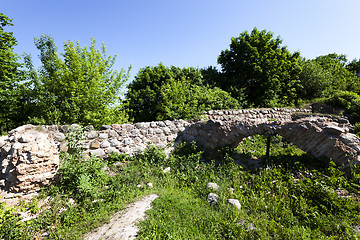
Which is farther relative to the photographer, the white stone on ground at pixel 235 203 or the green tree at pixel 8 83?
the green tree at pixel 8 83

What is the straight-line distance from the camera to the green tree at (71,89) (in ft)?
25.6

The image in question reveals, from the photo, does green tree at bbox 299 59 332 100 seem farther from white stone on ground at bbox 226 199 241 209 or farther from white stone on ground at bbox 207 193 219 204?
white stone on ground at bbox 207 193 219 204

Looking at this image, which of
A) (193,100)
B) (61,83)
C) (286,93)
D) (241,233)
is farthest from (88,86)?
(286,93)

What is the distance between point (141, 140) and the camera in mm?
6926

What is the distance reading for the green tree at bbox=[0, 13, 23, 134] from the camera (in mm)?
8023

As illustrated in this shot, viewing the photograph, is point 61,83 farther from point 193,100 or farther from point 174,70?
point 174,70

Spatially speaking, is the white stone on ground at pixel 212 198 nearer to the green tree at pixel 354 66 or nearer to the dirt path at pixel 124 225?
the dirt path at pixel 124 225

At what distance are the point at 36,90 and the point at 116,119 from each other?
14.6 feet

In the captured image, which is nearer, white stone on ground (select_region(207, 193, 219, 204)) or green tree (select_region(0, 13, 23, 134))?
white stone on ground (select_region(207, 193, 219, 204))

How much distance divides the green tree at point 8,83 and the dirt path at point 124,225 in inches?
355

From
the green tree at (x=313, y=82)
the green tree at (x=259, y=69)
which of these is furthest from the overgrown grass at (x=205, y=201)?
the green tree at (x=313, y=82)

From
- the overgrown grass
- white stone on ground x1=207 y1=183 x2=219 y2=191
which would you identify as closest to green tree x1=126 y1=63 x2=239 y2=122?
the overgrown grass

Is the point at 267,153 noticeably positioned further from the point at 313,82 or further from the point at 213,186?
the point at 313,82

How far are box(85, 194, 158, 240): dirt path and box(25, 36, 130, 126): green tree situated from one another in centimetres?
543
